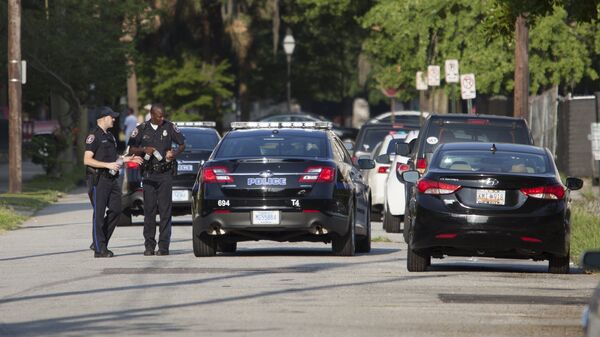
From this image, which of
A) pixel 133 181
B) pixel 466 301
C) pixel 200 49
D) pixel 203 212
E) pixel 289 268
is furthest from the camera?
pixel 200 49

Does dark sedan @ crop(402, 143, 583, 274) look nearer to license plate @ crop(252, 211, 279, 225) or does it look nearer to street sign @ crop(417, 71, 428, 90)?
license plate @ crop(252, 211, 279, 225)

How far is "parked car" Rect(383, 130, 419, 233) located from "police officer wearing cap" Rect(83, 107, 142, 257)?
5.68m

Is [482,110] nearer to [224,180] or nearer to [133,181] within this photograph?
[133,181]

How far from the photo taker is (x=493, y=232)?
1622cm

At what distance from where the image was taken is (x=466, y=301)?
13750 millimetres

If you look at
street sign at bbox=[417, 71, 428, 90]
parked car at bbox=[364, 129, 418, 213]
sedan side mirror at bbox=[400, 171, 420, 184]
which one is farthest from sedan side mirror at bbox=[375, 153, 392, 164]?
street sign at bbox=[417, 71, 428, 90]

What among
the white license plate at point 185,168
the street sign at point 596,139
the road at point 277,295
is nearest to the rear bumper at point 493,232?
the road at point 277,295

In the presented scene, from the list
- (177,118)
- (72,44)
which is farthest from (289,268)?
(177,118)

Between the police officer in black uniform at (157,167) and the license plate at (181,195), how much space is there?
5250 mm

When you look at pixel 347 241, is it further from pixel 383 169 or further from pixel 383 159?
pixel 383 169

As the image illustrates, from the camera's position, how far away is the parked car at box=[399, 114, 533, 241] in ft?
71.5

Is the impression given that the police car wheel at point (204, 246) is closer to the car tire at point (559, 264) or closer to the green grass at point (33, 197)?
the car tire at point (559, 264)

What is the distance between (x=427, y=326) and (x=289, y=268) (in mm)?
4960

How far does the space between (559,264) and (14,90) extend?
18.1 m
